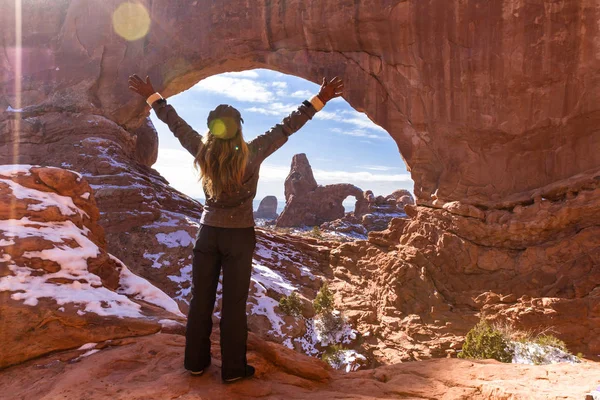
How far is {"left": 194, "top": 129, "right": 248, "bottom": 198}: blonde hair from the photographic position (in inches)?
117

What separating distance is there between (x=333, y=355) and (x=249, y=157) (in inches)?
374

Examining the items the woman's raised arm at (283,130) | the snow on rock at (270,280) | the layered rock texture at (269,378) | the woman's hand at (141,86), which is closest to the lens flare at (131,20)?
the snow on rock at (270,280)

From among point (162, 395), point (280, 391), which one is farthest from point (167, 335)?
point (280, 391)

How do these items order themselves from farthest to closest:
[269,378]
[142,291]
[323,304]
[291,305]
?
[323,304]
[291,305]
[142,291]
[269,378]

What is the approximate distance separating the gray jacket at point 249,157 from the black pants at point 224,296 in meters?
0.10

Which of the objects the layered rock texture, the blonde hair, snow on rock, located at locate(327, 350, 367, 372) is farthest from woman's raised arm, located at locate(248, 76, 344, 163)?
snow on rock, located at locate(327, 350, 367, 372)

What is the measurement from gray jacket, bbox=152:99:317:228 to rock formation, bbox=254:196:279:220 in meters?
81.5

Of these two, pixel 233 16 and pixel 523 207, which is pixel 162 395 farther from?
pixel 233 16

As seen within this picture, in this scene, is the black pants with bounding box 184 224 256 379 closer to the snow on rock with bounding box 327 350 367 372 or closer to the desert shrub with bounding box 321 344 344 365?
the desert shrub with bounding box 321 344 344 365

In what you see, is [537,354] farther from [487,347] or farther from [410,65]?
[410,65]

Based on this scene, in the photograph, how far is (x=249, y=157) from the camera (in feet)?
10.2

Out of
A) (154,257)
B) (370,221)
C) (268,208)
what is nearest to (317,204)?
(370,221)

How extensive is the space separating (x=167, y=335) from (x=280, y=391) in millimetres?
1493

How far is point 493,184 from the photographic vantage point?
42.6ft
